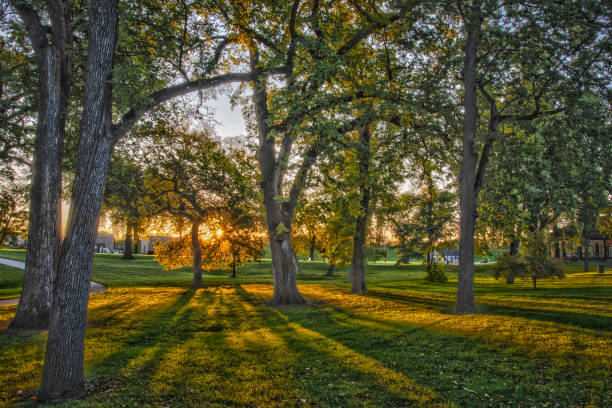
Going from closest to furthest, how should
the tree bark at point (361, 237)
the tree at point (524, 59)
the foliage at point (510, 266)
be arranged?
the tree at point (524, 59) < the tree bark at point (361, 237) < the foliage at point (510, 266)

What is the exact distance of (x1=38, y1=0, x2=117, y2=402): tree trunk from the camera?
503cm

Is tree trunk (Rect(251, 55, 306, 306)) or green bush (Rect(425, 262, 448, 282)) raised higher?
tree trunk (Rect(251, 55, 306, 306))

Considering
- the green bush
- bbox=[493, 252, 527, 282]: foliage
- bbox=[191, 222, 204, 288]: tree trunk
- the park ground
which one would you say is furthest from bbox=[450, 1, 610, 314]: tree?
the green bush

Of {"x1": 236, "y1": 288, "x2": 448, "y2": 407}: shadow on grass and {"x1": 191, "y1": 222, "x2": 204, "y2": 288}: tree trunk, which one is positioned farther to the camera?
{"x1": 191, "y1": 222, "x2": 204, "y2": 288}: tree trunk

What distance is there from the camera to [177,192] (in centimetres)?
2198

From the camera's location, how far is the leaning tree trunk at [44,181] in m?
9.24

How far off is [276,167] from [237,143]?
1101cm

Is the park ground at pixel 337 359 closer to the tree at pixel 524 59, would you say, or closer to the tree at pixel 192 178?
the tree at pixel 524 59

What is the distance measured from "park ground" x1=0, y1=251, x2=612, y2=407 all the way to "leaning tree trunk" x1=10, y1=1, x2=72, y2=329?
83 centimetres

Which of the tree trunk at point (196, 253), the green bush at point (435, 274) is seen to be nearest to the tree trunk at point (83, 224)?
the tree trunk at point (196, 253)

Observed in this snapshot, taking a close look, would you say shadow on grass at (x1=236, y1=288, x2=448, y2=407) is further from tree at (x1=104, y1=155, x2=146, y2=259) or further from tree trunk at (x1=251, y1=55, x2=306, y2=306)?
tree at (x1=104, y1=155, x2=146, y2=259)

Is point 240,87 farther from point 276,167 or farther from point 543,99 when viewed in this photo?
point 543,99

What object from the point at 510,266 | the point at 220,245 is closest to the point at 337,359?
the point at 510,266

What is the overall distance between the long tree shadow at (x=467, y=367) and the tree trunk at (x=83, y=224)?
5306mm
